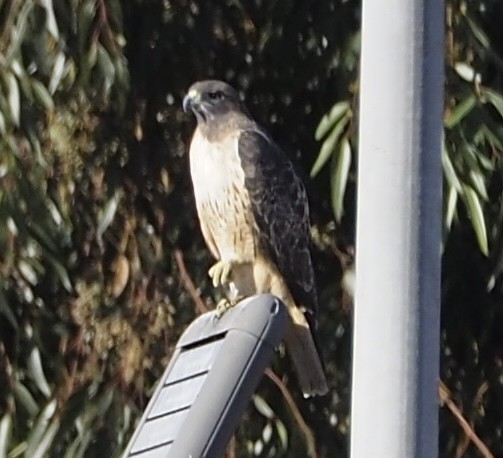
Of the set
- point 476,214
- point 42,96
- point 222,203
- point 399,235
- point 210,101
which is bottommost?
point 476,214

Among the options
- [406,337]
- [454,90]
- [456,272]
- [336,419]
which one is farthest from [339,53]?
[406,337]

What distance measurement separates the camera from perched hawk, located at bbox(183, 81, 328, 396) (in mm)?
4207

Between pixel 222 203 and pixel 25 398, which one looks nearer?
pixel 222 203

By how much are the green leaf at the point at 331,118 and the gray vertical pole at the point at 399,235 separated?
68.2 inches

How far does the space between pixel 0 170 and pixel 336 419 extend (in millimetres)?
986

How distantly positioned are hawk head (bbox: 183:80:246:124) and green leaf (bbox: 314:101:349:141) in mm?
200

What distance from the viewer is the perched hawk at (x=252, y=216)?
421 centimetres

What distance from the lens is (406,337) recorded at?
252 cm

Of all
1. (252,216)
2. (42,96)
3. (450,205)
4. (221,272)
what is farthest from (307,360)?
(42,96)

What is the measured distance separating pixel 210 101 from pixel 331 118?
11.0 inches

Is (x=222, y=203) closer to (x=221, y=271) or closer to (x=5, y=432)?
(x=221, y=271)

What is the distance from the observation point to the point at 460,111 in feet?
14.2

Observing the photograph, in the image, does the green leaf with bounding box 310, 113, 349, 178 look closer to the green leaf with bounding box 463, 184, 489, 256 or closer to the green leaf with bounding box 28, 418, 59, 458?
the green leaf with bounding box 463, 184, 489, 256

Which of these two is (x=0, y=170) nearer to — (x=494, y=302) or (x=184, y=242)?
(x=184, y=242)
